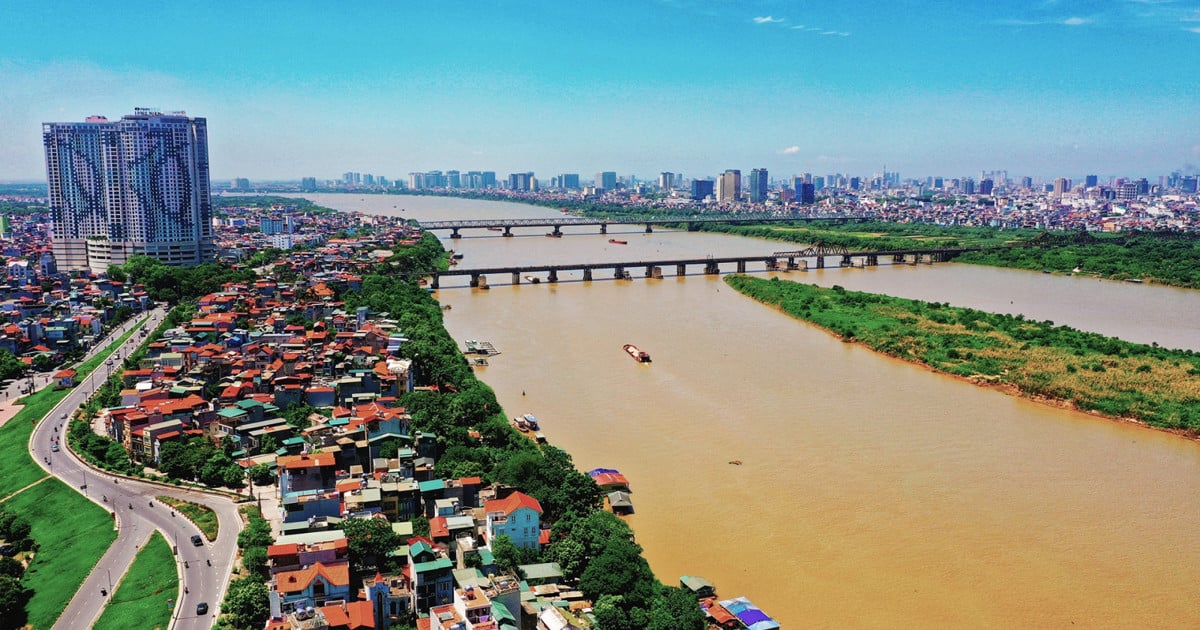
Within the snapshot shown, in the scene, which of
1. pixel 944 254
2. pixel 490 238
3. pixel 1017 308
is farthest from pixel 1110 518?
pixel 490 238

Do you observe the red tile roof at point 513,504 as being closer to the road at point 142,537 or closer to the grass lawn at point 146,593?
the road at point 142,537

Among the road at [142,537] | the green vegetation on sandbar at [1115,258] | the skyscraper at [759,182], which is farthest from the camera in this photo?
the skyscraper at [759,182]

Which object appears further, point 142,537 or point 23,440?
point 23,440

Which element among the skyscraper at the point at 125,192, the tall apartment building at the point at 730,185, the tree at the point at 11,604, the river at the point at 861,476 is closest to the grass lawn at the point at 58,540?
the tree at the point at 11,604

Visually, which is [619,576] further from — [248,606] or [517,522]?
[248,606]

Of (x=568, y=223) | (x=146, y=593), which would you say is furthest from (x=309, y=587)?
(x=568, y=223)

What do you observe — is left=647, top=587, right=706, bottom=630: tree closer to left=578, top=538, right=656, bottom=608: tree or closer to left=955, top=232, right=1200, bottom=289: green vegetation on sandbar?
left=578, top=538, right=656, bottom=608: tree

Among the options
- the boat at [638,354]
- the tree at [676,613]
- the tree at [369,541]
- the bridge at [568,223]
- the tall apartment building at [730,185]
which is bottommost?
the tree at [676,613]
